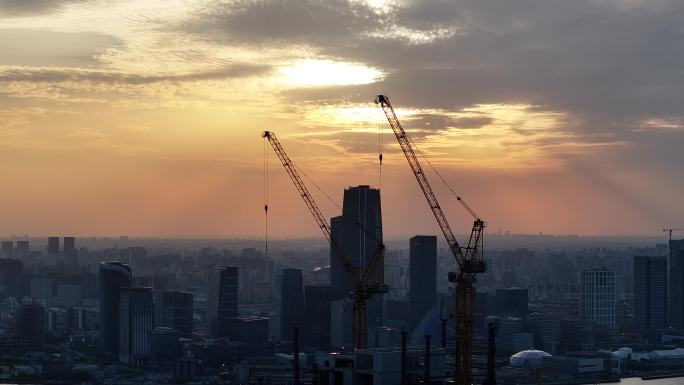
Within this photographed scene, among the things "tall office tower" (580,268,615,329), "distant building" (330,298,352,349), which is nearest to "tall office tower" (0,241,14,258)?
"tall office tower" (580,268,615,329)

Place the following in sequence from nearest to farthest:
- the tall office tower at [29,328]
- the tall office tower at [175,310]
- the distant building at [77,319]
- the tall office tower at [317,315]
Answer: the tall office tower at [317,315], the tall office tower at [29,328], the tall office tower at [175,310], the distant building at [77,319]

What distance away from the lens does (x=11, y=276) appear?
86.3 metres

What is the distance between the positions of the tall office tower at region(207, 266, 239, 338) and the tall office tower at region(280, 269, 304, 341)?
2641 millimetres

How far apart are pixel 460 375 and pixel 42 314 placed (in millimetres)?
40320

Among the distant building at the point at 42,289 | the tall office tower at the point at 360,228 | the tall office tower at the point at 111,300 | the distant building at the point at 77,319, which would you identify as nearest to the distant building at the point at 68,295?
the distant building at the point at 42,289

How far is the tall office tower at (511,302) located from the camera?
65688mm

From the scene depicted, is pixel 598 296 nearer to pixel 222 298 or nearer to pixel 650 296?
pixel 650 296

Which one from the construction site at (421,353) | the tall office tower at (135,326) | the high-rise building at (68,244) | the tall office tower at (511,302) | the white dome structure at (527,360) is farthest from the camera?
the high-rise building at (68,244)

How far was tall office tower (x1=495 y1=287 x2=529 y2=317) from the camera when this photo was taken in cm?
6569

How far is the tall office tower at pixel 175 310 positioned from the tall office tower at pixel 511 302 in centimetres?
1727

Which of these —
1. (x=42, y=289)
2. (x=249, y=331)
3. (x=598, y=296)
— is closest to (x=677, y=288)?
(x=598, y=296)

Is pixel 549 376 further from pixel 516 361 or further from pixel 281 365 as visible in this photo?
pixel 281 365

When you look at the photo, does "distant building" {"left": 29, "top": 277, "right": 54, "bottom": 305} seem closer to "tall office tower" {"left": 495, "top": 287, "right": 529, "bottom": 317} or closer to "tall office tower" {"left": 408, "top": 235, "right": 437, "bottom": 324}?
"tall office tower" {"left": 408, "top": 235, "right": 437, "bottom": 324}

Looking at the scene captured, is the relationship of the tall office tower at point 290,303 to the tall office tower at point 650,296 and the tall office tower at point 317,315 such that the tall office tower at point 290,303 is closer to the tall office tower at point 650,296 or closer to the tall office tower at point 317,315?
the tall office tower at point 317,315
